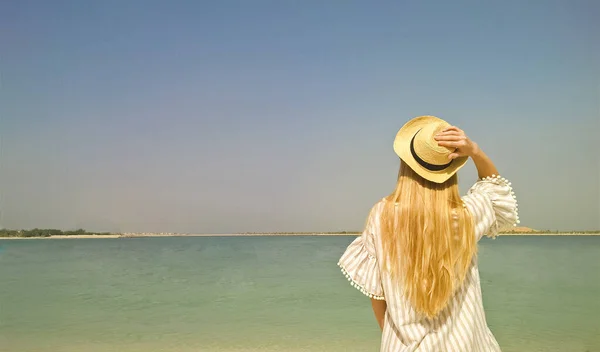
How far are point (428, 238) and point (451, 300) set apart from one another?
0.26 metres

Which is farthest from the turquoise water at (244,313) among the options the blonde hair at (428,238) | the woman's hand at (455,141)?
the woman's hand at (455,141)

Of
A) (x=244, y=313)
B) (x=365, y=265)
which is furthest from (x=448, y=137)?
(x=244, y=313)

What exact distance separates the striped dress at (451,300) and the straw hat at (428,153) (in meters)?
0.14

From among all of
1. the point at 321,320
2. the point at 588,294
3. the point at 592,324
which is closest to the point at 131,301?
the point at 321,320

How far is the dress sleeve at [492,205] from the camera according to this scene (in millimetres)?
2043

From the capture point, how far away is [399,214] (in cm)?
197

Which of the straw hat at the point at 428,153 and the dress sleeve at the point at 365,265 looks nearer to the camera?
the straw hat at the point at 428,153

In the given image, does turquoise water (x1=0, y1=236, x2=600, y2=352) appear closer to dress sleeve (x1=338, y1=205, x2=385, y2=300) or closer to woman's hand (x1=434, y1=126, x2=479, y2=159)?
dress sleeve (x1=338, y1=205, x2=385, y2=300)

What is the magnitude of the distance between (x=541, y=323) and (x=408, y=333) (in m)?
7.38

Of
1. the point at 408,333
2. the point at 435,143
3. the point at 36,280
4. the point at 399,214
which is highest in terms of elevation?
the point at 435,143

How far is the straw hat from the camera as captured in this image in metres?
1.93

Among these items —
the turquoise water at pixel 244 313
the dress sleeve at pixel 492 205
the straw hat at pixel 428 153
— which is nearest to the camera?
the straw hat at pixel 428 153

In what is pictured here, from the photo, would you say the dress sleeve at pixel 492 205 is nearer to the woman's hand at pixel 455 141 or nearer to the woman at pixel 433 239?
the woman at pixel 433 239

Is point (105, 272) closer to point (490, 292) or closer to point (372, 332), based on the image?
point (490, 292)
